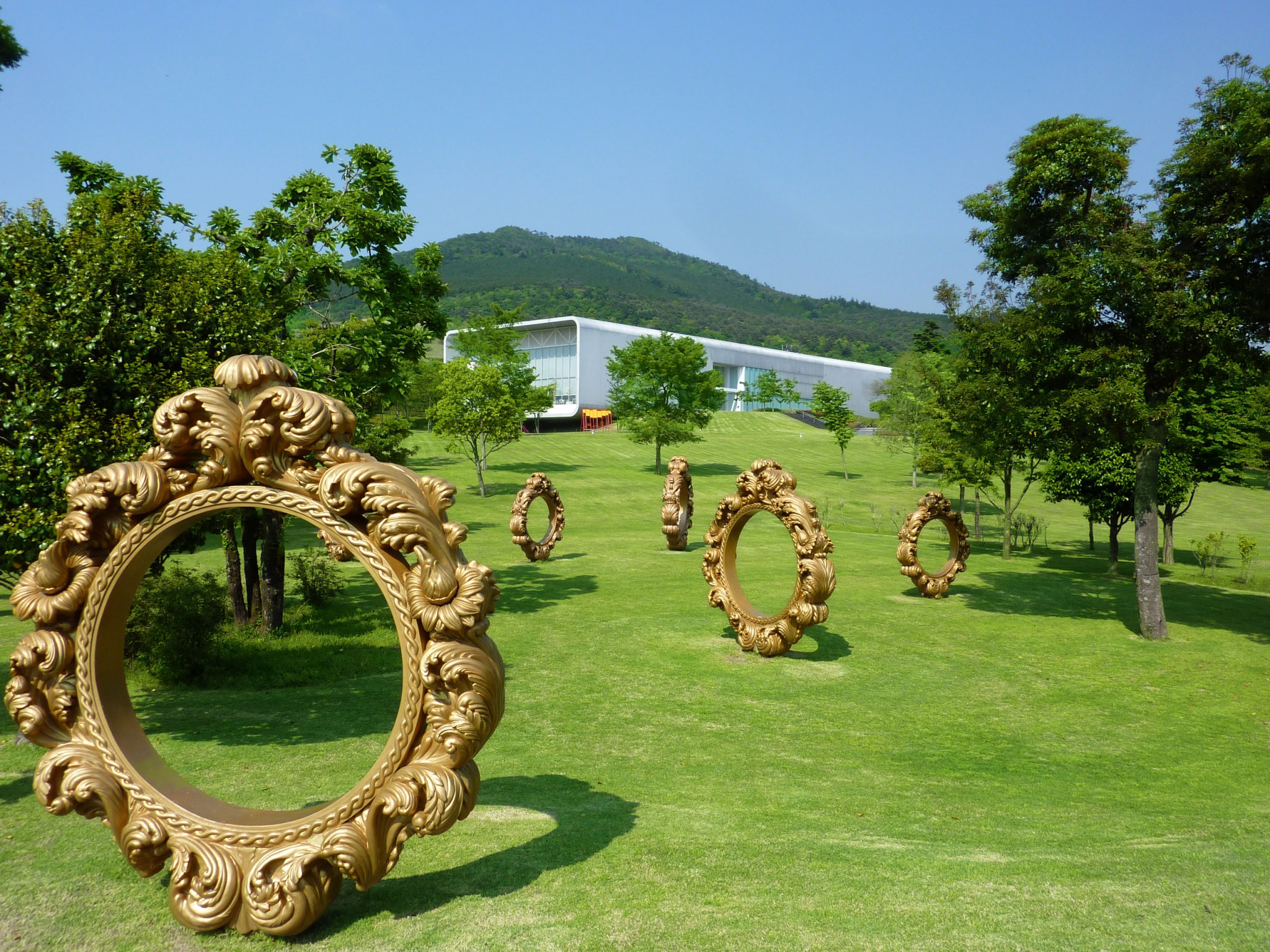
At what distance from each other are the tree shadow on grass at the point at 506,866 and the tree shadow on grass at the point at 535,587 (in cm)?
913

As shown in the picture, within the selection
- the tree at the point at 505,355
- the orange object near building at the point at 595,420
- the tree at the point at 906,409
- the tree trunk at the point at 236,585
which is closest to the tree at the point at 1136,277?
the tree trunk at the point at 236,585

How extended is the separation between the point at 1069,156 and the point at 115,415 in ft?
48.4

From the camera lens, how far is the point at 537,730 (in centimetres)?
938

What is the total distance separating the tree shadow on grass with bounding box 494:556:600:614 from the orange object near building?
4699 centimetres

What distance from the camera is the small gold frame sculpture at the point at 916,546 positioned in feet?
58.4

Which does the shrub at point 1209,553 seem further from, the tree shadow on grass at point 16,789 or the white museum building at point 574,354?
the white museum building at point 574,354

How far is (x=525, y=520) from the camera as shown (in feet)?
75.2

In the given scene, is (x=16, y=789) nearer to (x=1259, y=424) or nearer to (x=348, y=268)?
(x=348, y=268)

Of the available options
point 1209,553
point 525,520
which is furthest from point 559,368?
point 1209,553

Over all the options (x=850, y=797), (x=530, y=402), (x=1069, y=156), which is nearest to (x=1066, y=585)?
(x=1069, y=156)

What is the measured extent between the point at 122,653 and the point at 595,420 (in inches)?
2517

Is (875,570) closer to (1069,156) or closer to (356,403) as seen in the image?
(1069,156)

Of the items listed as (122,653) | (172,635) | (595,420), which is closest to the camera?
(122,653)

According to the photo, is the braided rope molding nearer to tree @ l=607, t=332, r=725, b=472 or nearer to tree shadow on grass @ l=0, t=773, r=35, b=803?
tree shadow on grass @ l=0, t=773, r=35, b=803
